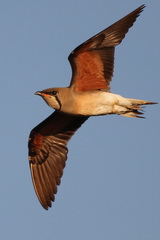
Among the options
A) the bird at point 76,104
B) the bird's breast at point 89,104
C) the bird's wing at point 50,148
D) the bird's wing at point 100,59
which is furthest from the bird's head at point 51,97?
the bird's wing at point 50,148

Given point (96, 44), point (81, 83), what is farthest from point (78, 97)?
point (96, 44)

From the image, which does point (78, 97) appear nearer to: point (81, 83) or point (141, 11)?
point (81, 83)

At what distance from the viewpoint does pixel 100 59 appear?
43.2 ft

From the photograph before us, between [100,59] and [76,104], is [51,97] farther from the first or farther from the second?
[100,59]

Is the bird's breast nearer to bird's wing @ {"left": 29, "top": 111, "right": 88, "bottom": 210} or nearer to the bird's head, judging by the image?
the bird's head

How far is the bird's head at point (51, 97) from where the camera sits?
12.7m

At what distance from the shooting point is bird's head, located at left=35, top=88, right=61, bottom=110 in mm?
12666

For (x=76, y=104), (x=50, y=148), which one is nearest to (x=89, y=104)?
(x=76, y=104)

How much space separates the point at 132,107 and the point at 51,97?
5.76ft

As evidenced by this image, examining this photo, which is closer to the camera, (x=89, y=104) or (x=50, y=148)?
(x=89, y=104)

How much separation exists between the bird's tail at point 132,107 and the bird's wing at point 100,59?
65 centimetres

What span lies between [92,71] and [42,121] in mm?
1913

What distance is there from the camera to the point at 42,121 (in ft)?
46.6

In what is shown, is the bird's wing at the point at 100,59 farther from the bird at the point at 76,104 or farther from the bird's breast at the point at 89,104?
the bird's breast at the point at 89,104
